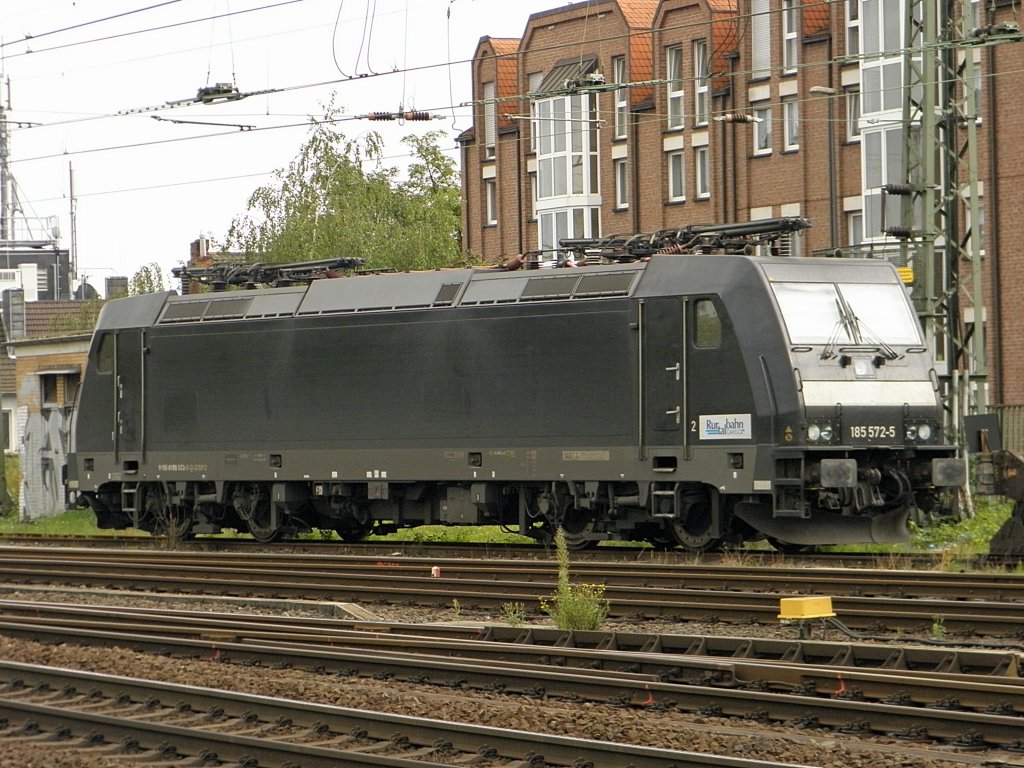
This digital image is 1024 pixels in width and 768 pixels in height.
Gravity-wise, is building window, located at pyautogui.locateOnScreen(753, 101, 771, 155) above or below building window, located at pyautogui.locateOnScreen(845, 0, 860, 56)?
below

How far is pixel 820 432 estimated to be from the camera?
17688 millimetres

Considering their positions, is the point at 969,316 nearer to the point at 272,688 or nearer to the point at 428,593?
the point at 428,593

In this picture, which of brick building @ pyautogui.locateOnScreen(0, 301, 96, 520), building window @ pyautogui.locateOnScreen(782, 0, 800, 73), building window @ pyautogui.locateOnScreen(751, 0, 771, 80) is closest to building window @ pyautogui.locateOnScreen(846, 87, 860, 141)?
building window @ pyautogui.locateOnScreen(782, 0, 800, 73)

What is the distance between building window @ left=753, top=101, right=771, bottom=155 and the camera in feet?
147

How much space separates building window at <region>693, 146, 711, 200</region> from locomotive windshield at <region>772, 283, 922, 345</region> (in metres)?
28.0

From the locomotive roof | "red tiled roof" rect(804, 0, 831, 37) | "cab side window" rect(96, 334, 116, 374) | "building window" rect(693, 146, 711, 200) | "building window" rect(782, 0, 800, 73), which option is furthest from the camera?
"building window" rect(693, 146, 711, 200)

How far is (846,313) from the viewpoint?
60.8ft

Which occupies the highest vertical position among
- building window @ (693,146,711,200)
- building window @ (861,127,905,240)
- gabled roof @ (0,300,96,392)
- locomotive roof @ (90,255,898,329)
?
building window @ (693,146,711,200)

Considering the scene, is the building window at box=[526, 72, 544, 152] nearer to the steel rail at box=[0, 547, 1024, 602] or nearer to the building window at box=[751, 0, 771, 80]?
the building window at box=[751, 0, 771, 80]

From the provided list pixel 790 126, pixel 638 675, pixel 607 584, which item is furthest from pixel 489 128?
pixel 638 675

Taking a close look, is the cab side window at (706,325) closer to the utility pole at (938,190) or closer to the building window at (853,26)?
the utility pole at (938,190)

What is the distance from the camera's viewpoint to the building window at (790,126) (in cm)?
4384

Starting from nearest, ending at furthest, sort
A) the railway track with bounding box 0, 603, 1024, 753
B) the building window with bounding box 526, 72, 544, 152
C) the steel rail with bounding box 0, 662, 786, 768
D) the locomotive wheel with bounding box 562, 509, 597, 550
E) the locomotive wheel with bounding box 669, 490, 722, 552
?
the steel rail with bounding box 0, 662, 786, 768
the railway track with bounding box 0, 603, 1024, 753
the locomotive wheel with bounding box 669, 490, 722, 552
the locomotive wheel with bounding box 562, 509, 597, 550
the building window with bounding box 526, 72, 544, 152

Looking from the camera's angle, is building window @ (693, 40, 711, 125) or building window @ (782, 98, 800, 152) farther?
building window @ (693, 40, 711, 125)
